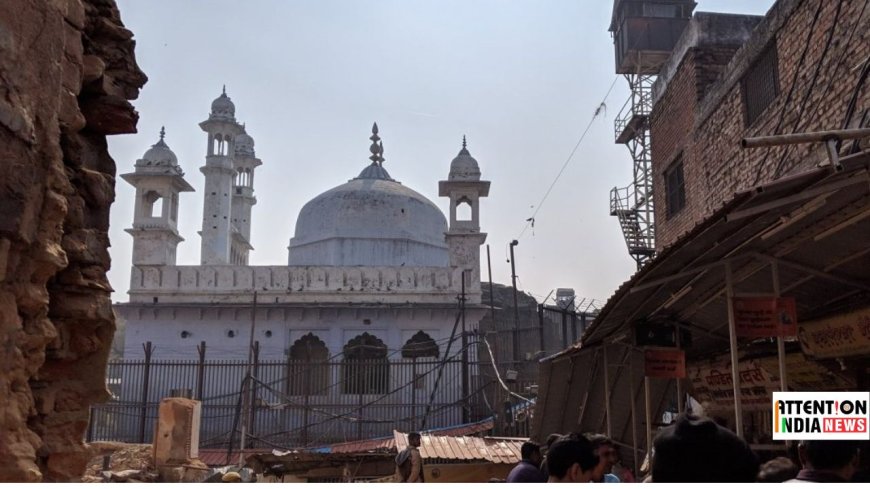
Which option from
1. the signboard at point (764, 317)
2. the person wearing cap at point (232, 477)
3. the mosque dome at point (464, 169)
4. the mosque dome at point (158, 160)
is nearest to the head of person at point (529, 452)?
the signboard at point (764, 317)

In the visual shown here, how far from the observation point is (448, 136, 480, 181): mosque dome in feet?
81.2

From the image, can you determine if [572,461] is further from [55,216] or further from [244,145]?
[244,145]

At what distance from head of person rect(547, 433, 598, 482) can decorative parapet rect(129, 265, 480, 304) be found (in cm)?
1918

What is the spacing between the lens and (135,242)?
2388 cm

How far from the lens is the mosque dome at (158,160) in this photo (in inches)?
961

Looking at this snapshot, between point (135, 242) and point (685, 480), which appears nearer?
point (685, 480)

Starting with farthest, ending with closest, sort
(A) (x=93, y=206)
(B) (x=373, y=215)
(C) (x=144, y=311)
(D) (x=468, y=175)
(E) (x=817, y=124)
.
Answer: (B) (x=373, y=215) < (D) (x=468, y=175) < (C) (x=144, y=311) < (E) (x=817, y=124) < (A) (x=93, y=206)

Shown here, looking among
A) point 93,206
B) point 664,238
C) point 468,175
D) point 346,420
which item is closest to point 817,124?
point 664,238

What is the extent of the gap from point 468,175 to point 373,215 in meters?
5.44

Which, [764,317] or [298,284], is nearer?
[764,317]

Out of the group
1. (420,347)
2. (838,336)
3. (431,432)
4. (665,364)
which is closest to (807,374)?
(838,336)

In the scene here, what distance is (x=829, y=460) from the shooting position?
3.05 meters

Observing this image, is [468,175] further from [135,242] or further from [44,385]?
[44,385]

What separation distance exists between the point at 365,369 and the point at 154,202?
9.41 metres
